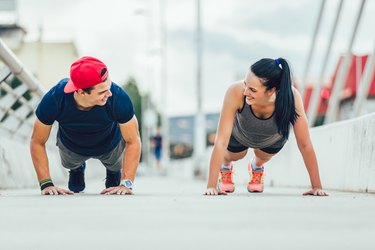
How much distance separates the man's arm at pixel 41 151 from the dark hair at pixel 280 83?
5.21 feet

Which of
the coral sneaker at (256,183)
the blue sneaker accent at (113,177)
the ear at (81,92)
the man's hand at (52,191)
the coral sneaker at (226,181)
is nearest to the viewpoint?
the ear at (81,92)

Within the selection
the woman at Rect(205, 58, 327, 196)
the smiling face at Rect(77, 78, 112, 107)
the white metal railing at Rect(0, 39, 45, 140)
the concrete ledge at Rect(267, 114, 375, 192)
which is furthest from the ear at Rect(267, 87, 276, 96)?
the white metal railing at Rect(0, 39, 45, 140)

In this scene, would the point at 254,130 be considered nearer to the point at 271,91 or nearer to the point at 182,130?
the point at 271,91

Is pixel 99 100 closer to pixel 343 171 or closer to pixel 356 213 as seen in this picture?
pixel 356 213

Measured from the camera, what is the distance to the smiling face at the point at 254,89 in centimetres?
600

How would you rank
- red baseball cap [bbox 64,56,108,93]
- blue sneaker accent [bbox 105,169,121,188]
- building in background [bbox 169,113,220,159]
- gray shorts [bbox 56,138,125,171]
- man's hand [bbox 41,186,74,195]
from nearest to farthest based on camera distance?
1. red baseball cap [bbox 64,56,108,93]
2. man's hand [bbox 41,186,74,195]
3. gray shorts [bbox 56,138,125,171]
4. blue sneaker accent [bbox 105,169,121,188]
5. building in background [bbox 169,113,220,159]

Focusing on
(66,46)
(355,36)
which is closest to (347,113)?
(66,46)

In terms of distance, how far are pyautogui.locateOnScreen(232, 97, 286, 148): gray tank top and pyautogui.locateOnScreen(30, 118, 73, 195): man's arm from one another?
1592mm

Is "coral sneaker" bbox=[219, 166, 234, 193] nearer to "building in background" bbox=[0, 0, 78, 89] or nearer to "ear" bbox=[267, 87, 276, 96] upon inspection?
"ear" bbox=[267, 87, 276, 96]

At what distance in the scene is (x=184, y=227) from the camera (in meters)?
3.19

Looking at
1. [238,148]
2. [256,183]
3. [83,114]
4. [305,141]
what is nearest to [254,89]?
[305,141]

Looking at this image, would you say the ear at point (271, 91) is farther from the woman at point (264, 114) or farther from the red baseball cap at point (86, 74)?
the red baseball cap at point (86, 74)

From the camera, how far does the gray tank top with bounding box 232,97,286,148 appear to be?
656 centimetres

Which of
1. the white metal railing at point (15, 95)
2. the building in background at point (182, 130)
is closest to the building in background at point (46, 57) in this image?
the building in background at point (182, 130)
